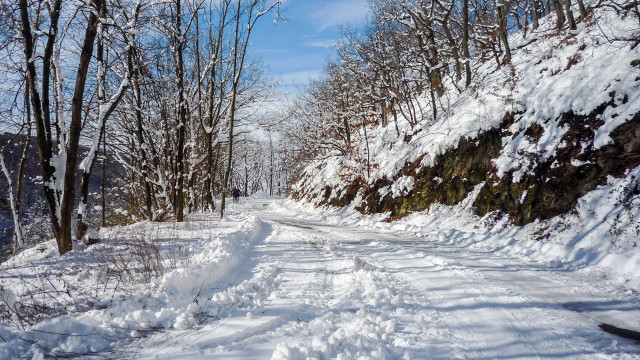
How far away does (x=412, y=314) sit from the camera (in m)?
3.65

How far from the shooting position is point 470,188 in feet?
34.3

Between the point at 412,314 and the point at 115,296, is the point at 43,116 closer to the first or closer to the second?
the point at 115,296

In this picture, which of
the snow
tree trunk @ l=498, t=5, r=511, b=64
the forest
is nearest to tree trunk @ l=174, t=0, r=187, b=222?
the forest

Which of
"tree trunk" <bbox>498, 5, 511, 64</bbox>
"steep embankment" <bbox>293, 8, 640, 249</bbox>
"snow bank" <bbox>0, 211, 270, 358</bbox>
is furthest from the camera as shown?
"tree trunk" <bbox>498, 5, 511, 64</bbox>

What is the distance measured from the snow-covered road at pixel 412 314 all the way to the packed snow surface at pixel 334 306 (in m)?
0.01

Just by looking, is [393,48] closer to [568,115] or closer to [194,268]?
[568,115]

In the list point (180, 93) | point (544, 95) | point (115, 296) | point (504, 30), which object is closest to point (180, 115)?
point (180, 93)

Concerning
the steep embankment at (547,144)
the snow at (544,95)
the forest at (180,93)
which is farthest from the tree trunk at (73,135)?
the snow at (544,95)

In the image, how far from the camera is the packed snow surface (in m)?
2.88

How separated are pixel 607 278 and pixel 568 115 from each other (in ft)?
17.4

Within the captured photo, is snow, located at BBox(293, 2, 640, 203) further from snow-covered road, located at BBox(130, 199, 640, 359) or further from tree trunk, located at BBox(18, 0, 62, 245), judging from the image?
tree trunk, located at BBox(18, 0, 62, 245)

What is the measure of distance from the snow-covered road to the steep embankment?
6.32 feet

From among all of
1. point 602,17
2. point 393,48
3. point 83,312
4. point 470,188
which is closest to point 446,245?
point 470,188

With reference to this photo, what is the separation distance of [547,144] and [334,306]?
7.72m
